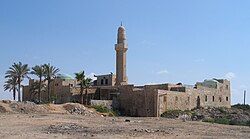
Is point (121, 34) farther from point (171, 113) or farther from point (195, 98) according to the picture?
point (171, 113)

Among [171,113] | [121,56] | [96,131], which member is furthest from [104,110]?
[96,131]

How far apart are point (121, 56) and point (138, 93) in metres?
13.0

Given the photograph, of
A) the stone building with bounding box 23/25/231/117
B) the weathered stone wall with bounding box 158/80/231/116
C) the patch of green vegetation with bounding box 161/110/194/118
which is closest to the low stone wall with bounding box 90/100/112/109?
the stone building with bounding box 23/25/231/117

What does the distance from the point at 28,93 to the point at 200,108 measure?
26.2 metres

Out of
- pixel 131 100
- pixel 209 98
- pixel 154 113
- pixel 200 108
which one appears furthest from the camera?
pixel 209 98

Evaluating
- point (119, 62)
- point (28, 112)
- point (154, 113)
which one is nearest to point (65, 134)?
point (28, 112)

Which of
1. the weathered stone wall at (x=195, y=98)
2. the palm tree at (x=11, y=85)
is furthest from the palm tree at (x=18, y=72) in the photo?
the weathered stone wall at (x=195, y=98)

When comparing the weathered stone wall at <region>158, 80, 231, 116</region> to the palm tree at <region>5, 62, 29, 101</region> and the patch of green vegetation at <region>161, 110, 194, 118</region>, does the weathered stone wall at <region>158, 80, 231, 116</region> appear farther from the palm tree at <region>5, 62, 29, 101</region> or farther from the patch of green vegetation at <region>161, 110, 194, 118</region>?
the palm tree at <region>5, 62, 29, 101</region>

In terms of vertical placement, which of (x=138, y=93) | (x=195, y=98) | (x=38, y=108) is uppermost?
(x=138, y=93)

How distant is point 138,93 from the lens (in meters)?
49.2

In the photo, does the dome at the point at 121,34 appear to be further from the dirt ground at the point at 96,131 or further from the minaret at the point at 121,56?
the dirt ground at the point at 96,131

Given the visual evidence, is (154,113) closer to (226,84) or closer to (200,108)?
(200,108)

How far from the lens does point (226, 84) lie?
6506 centimetres

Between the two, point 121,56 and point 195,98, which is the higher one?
point 121,56
